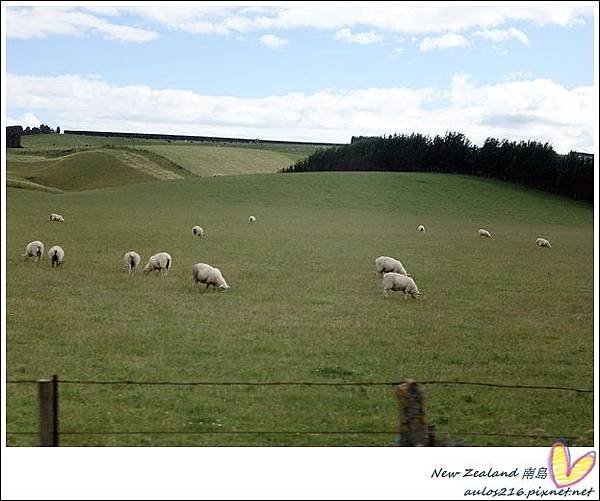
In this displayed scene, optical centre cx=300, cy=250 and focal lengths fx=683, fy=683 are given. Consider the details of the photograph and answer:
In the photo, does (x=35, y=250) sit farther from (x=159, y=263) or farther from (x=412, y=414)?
(x=412, y=414)

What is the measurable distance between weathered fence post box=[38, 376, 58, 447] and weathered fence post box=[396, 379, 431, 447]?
8.57 ft

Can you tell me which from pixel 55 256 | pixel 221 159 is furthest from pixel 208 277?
pixel 221 159

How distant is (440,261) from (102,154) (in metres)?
42.1

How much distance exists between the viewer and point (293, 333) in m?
10.7

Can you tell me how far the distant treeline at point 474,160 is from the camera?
3606 centimetres

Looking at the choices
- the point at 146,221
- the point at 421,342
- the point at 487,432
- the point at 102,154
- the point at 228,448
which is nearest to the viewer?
the point at 228,448

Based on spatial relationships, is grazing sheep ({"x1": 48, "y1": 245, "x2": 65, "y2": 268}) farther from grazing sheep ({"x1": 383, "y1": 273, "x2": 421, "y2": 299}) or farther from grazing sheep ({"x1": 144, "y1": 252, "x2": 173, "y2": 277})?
grazing sheep ({"x1": 383, "y1": 273, "x2": 421, "y2": 299})

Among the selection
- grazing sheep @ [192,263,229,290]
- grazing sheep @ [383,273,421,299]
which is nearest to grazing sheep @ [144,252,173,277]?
grazing sheep @ [192,263,229,290]

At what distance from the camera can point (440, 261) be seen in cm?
1983

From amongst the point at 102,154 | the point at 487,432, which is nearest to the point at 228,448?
the point at 487,432

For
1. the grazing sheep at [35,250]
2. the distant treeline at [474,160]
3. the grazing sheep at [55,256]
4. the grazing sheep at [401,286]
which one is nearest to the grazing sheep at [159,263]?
the grazing sheep at [55,256]

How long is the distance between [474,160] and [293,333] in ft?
115

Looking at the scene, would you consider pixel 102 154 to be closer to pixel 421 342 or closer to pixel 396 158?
pixel 396 158

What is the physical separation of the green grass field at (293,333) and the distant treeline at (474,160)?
11140 mm
